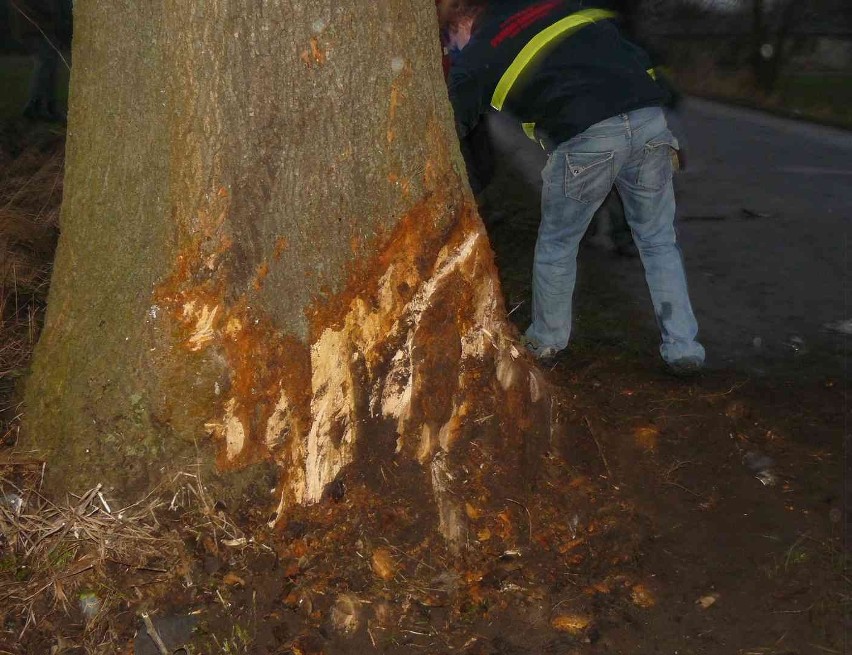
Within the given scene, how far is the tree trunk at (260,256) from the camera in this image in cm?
255

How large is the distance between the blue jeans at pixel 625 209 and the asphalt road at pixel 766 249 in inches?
19.4

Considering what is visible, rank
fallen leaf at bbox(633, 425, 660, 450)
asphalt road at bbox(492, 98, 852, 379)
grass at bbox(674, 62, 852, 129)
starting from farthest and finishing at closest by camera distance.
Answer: grass at bbox(674, 62, 852, 129), asphalt road at bbox(492, 98, 852, 379), fallen leaf at bbox(633, 425, 660, 450)

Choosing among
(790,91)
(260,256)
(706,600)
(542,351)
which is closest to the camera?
(260,256)

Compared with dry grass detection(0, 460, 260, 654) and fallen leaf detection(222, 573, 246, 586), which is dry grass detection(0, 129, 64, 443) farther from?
fallen leaf detection(222, 573, 246, 586)

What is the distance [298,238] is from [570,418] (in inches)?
54.8

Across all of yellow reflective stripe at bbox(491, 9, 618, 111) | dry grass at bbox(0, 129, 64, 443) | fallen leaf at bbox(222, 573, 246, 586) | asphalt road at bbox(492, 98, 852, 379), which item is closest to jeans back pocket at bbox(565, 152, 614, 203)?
yellow reflective stripe at bbox(491, 9, 618, 111)

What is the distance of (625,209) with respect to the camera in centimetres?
415

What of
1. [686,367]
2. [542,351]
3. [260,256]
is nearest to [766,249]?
[686,367]

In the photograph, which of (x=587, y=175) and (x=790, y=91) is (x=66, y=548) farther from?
(x=790, y=91)

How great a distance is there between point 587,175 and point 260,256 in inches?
66.6

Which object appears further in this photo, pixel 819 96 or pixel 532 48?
pixel 819 96

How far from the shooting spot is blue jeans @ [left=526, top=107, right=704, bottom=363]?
3818 mm

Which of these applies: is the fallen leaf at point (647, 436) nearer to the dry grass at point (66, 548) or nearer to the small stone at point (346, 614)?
the small stone at point (346, 614)

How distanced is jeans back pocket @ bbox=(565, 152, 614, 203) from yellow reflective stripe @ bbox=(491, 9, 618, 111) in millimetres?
392
